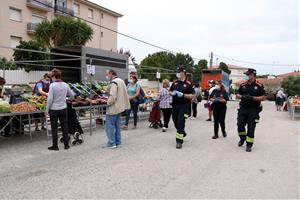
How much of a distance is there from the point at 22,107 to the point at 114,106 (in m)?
2.23

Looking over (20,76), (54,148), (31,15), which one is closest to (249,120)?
(54,148)

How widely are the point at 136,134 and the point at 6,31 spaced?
28.2m

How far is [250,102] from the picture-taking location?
7.14 metres

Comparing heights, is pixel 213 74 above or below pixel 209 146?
above

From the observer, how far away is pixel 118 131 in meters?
7.39

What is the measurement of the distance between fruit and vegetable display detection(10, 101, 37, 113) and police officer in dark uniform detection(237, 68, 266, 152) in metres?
4.95

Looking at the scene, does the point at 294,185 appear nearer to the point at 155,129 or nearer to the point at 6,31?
the point at 155,129

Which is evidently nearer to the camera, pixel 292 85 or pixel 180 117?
pixel 180 117

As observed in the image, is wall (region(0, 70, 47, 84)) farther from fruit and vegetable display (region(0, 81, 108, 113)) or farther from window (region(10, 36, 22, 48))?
fruit and vegetable display (region(0, 81, 108, 113))

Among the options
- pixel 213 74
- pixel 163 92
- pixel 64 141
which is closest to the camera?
pixel 64 141

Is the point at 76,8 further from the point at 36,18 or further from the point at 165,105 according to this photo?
the point at 165,105

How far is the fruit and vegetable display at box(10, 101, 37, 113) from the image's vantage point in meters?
7.29

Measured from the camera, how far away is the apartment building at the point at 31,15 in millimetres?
32188

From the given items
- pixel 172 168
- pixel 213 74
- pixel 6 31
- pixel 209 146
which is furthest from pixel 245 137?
pixel 6 31
